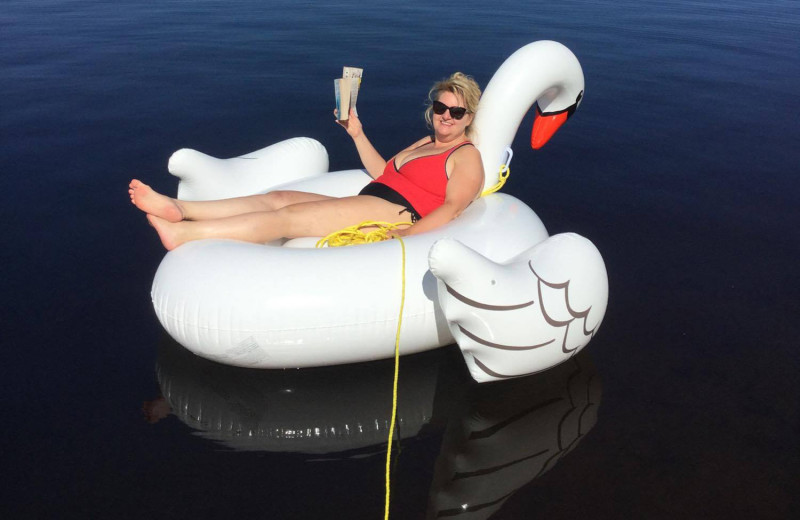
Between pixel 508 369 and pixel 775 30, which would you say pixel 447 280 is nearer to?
pixel 508 369

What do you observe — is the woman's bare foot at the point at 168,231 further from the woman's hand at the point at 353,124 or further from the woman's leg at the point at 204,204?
the woman's hand at the point at 353,124

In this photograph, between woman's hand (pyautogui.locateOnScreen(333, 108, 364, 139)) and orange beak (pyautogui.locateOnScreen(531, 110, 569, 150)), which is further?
orange beak (pyautogui.locateOnScreen(531, 110, 569, 150))

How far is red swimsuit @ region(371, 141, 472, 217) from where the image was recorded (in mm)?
2824

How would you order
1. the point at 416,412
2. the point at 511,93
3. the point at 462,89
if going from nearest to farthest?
1. the point at 416,412
2. the point at 462,89
3. the point at 511,93

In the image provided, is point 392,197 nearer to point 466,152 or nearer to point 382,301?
point 466,152

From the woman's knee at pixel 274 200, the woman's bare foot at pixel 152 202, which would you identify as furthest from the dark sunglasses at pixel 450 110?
the woman's bare foot at pixel 152 202

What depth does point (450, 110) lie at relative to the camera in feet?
9.21

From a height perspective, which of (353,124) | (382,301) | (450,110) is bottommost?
(382,301)

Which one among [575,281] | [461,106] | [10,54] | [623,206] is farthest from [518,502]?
[10,54]

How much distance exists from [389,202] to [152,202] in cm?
98

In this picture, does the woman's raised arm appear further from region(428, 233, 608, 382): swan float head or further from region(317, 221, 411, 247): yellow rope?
region(428, 233, 608, 382): swan float head

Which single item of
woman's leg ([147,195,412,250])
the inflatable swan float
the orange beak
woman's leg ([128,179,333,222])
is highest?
the orange beak

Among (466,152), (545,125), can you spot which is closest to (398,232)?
(466,152)

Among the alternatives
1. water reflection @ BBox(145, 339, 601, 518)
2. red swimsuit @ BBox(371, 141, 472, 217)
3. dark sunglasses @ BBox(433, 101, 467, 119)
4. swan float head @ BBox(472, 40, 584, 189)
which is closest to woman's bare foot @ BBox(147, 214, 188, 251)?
water reflection @ BBox(145, 339, 601, 518)
